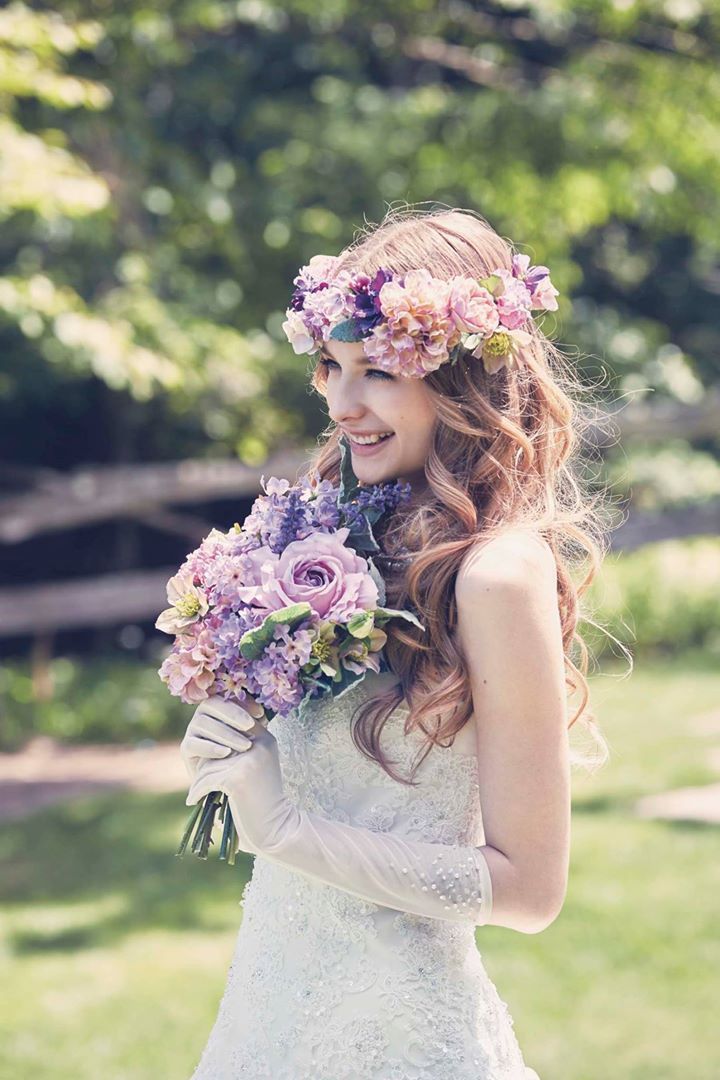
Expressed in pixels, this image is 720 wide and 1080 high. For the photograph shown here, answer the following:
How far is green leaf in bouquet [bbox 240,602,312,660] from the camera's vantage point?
2039mm

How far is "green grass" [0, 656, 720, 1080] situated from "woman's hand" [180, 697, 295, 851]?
3420mm

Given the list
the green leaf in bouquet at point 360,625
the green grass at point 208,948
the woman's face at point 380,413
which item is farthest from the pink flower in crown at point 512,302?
the green grass at point 208,948

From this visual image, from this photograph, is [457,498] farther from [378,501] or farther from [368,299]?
[368,299]

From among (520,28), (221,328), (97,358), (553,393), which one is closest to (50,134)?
(97,358)

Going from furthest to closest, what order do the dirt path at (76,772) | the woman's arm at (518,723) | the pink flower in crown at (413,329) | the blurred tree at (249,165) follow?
1. the dirt path at (76,772)
2. the blurred tree at (249,165)
3. the pink flower in crown at (413,329)
4. the woman's arm at (518,723)

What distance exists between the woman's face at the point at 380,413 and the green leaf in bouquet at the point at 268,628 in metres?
0.31

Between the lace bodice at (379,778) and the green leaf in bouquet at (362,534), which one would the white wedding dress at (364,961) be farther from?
the green leaf in bouquet at (362,534)

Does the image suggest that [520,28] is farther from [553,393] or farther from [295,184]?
[553,393]

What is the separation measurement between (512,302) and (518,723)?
0.65 meters

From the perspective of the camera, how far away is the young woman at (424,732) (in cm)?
204

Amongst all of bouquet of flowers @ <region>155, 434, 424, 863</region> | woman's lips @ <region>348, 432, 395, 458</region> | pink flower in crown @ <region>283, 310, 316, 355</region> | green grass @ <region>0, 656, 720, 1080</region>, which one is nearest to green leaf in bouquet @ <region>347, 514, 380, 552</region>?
bouquet of flowers @ <region>155, 434, 424, 863</region>

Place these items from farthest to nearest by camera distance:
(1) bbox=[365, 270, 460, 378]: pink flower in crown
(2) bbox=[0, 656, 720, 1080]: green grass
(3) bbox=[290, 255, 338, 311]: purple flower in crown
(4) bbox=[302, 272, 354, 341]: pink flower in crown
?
1. (2) bbox=[0, 656, 720, 1080]: green grass
2. (3) bbox=[290, 255, 338, 311]: purple flower in crown
3. (4) bbox=[302, 272, 354, 341]: pink flower in crown
4. (1) bbox=[365, 270, 460, 378]: pink flower in crown

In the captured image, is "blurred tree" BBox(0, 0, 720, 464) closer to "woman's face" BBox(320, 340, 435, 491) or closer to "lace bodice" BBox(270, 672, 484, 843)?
"woman's face" BBox(320, 340, 435, 491)

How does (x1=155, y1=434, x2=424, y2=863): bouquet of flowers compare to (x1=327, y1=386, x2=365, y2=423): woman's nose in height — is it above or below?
below
